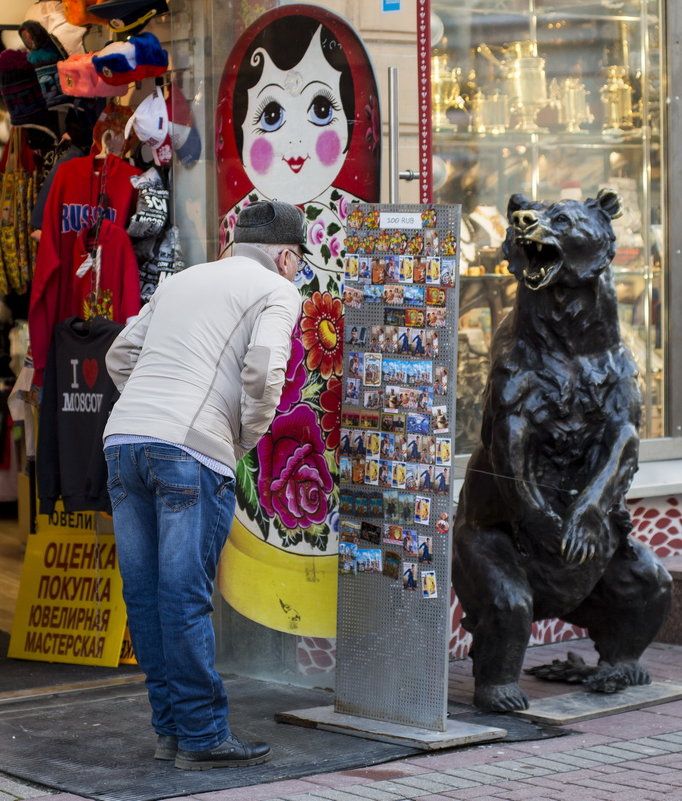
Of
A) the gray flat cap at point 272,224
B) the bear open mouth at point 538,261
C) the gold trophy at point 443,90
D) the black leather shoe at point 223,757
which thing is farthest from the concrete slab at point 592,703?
the gold trophy at point 443,90

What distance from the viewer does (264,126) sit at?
242 inches

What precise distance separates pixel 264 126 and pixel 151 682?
7.70 ft

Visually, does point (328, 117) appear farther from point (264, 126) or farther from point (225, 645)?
point (225, 645)

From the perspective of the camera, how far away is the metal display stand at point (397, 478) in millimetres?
5289

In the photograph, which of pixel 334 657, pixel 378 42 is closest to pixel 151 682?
pixel 334 657

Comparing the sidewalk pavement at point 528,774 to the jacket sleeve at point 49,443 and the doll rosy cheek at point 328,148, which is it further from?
the doll rosy cheek at point 328,148

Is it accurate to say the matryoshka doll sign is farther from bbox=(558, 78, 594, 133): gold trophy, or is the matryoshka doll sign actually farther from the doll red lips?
bbox=(558, 78, 594, 133): gold trophy

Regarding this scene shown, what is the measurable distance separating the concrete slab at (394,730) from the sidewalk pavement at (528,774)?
4cm

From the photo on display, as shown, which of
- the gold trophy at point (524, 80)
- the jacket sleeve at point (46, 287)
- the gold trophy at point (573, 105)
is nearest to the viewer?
the jacket sleeve at point (46, 287)

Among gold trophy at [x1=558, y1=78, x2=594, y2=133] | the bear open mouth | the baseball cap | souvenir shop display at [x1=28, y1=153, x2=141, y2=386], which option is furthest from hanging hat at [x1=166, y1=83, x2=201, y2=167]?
gold trophy at [x1=558, y1=78, x2=594, y2=133]

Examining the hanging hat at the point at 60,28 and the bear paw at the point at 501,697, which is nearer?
the bear paw at the point at 501,697

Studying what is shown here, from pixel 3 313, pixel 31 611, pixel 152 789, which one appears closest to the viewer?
pixel 152 789

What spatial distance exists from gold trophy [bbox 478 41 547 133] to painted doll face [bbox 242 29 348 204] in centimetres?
182

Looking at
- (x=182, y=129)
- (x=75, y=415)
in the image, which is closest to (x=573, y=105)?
(x=182, y=129)
